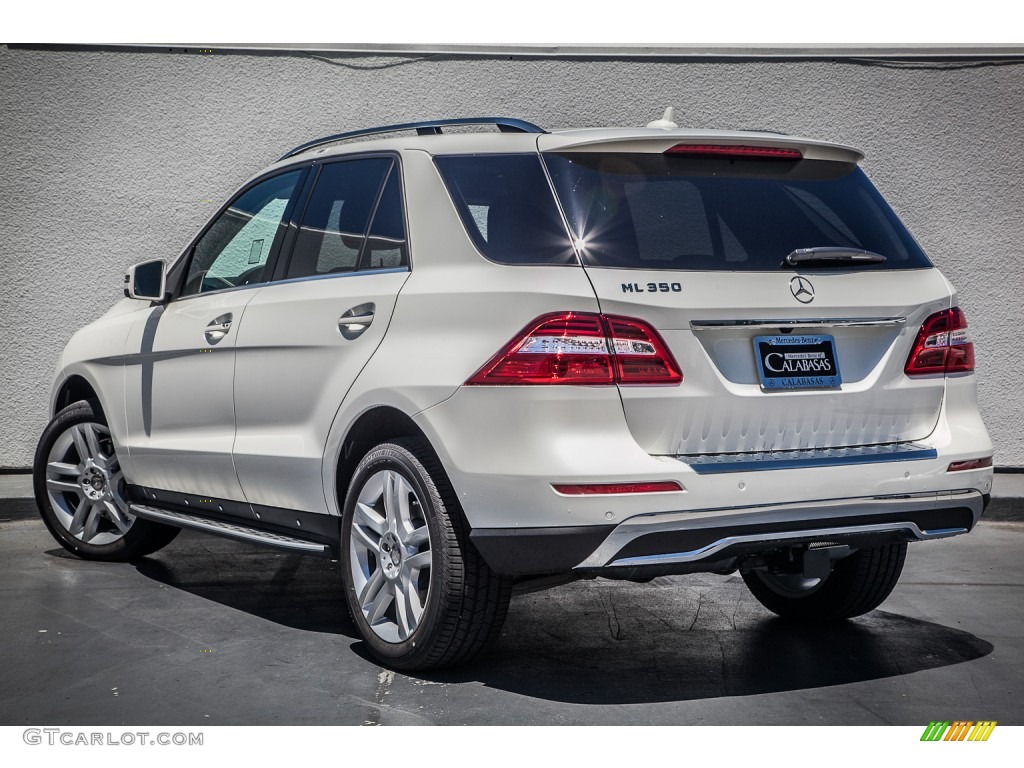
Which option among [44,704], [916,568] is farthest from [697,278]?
[916,568]

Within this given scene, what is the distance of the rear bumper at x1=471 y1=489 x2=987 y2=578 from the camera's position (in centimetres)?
372

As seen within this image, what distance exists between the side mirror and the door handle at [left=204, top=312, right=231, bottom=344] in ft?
1.87

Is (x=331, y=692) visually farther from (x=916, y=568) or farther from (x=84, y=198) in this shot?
(x=84, y=198)

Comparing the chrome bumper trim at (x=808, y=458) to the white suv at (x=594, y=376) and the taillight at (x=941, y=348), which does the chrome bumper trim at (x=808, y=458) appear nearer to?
the white suv at (x=594, y=376)

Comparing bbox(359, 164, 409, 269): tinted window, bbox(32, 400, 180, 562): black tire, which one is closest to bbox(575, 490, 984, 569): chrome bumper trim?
bbox(359, 164, 409, 269): tinted window

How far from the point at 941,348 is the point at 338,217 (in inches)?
91.6

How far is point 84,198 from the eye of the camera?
9164 millimetres

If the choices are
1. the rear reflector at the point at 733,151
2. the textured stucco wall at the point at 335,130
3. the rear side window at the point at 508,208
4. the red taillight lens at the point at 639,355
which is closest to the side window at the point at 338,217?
the rear side window at the point at 508,208

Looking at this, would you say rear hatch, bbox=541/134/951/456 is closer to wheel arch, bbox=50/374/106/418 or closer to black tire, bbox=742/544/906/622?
black tire, bbox=742/544/906/622

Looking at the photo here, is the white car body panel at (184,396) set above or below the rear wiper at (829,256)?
below

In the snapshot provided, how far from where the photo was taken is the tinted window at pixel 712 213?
397cm

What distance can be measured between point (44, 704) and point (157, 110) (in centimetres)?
609
